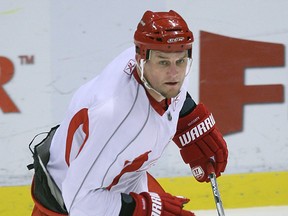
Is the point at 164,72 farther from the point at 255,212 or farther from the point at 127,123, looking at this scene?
the point at 255,212

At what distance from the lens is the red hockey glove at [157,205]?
195 centimetres

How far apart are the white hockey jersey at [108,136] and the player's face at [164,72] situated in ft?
0.14

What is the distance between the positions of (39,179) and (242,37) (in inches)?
55.9

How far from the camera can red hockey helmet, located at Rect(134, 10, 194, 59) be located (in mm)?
1915

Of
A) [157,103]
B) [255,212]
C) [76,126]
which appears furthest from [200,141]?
[255,212]

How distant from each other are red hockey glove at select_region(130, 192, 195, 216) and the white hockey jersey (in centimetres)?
5

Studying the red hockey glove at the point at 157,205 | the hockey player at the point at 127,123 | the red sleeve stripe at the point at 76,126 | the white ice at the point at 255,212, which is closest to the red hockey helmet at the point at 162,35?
the hockey player at the point at 127,123

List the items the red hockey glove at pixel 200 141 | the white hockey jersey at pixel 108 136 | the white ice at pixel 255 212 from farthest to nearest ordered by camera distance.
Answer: the white ice at pixel 255 212 < the red hockey glove at pixel 200 141 < the white hockey jersey at pixel 108 136

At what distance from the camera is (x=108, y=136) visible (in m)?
1.88

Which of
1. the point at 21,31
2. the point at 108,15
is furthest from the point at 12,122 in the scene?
the point at 108,15

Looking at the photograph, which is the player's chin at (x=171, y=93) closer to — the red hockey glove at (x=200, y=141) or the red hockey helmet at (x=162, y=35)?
the red hockey helmet at (x=162, y=35)

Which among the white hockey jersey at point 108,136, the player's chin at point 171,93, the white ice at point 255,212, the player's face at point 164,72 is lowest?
the white ice at point 255,212

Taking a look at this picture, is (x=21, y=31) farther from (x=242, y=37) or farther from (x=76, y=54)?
(x=242, y=37)

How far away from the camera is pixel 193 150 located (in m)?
2.40
